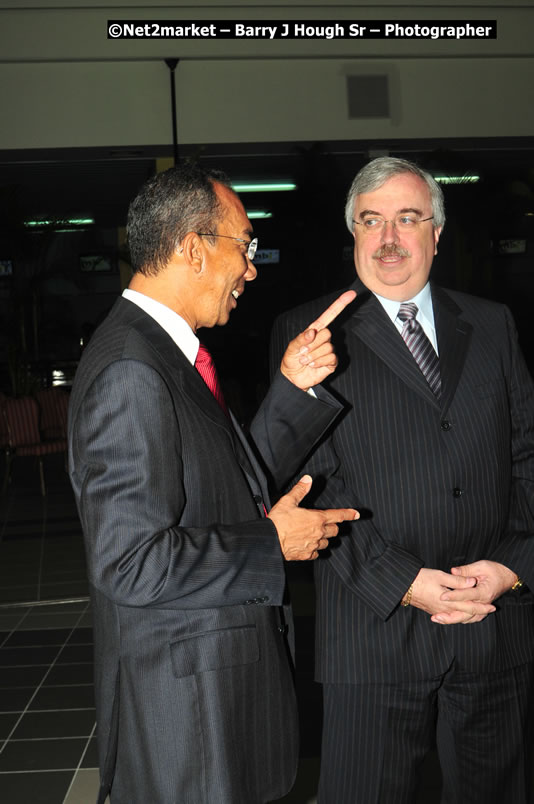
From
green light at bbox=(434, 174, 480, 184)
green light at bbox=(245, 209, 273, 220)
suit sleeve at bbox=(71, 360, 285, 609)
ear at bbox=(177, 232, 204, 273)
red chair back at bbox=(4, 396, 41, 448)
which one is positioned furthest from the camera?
green light at bbox=(245, 209, 273, 220)

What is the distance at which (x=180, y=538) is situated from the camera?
4.67 feet

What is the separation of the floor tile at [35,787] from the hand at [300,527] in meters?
2.00

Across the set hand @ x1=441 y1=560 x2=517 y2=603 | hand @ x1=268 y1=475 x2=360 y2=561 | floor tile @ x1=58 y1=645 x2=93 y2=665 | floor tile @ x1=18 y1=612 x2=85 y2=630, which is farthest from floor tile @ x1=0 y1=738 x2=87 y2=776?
hand @ x1=268 y1=475 x2=360 y2=561

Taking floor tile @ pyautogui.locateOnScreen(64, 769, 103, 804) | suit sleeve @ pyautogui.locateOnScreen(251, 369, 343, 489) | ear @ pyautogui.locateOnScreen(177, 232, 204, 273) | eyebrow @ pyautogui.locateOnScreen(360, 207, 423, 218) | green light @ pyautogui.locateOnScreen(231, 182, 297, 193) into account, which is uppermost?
green light @ pyautogui.locateOnScreen(231, 182, 297, 193)

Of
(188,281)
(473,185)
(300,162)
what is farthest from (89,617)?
(473,185)

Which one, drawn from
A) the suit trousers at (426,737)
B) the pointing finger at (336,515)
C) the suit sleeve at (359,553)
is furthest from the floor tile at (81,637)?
the pointing finger at (336,515)

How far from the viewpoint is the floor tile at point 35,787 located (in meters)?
3.06

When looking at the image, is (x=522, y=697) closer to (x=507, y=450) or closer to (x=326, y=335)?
(x=507, y=450)

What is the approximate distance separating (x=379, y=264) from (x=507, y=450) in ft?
1.73

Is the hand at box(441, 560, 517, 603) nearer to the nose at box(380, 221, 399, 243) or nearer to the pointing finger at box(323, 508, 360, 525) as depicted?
the pointing finger at box(323, 508, 360, 525)

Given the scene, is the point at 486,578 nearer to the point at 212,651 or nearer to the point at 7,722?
the point at 212,651

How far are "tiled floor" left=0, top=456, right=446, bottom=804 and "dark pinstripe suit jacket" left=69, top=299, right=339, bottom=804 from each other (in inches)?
61.0

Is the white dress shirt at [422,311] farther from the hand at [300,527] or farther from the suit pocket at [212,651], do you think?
the suit pocket at [212,651]

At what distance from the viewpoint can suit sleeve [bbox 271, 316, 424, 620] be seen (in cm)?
184
